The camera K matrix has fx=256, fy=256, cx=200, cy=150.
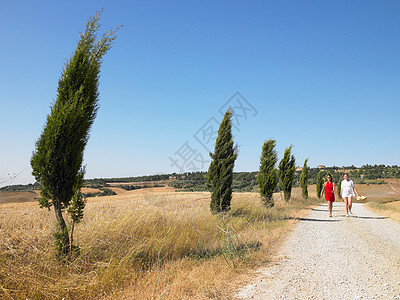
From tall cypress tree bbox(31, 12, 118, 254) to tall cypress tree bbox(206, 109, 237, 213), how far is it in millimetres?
6024

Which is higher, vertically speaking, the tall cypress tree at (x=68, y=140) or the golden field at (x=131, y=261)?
the tall cypress tree at (x=68, y=140)

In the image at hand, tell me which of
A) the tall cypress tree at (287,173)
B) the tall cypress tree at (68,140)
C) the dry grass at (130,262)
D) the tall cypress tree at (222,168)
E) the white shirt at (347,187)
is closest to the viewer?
the dry grass at (130,262)

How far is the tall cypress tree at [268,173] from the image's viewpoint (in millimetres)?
14203

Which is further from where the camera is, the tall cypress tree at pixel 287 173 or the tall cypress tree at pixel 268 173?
the tall cypress tree at pixel 287 173

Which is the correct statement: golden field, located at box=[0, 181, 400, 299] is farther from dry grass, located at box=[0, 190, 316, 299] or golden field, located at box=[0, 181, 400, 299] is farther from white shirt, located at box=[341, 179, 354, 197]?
white shirt, located at box=[341, 179, 354, 197]

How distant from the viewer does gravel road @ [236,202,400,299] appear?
3.24 m

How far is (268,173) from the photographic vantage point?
48.0 ft

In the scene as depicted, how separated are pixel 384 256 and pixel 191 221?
13.7 feet

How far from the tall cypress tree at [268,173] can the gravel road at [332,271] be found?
7326 mm

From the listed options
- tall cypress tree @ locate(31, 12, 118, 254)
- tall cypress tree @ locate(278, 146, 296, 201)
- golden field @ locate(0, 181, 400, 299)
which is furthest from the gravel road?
tall cypress tree @ locate(278, 146, 296, 201)

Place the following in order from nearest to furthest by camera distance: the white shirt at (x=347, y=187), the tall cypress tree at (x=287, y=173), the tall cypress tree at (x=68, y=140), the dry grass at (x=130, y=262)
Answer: the dry grass at (x=130, y=262) → the tall cypress tree at (x=68, y=140) → the white shirt at (x=347, y=187) → the tall cypress tree at (x=287, y=173)

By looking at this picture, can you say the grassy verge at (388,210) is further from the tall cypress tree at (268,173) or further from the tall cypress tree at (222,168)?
the tall cypress tree at (222,168)

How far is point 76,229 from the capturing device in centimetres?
486

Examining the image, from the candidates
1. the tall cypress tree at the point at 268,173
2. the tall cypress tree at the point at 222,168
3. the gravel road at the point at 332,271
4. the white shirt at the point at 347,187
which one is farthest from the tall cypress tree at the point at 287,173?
the gravel road at the point at 332,271
